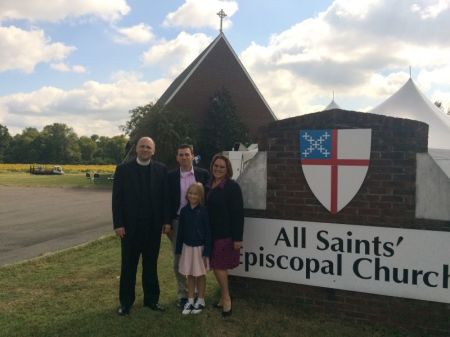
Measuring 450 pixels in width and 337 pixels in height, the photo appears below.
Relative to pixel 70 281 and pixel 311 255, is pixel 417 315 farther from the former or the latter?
pixel 70 281

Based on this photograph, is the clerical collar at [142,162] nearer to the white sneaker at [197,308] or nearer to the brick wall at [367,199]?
the brick wall at [367,199]

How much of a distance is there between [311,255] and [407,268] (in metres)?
0.98

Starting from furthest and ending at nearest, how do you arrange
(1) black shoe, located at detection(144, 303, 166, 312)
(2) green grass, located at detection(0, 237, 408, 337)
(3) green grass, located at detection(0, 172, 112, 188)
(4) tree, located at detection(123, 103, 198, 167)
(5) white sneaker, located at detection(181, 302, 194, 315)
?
1. (3) green grass, located at detection(0, 172, 112, 188)
2. (4) tree, located at detection(123, 103, 198, 167)
3. (1) black shoe, located at detection(144, 303, 166, 312)
4. (5) white sneaker, located at detection(181, 302, 194, 315)
5. (2) green grass, located at detection(0, 237, 408, 337)

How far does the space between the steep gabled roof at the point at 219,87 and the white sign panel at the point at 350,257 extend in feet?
88.1

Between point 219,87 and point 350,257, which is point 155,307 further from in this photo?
point 219,87

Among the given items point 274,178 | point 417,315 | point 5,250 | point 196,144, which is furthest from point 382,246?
point 196,144

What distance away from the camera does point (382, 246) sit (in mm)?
4582

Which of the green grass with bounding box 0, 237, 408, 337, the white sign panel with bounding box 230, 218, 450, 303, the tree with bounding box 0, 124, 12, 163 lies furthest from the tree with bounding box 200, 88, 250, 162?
the tree with bounding box 0, 124, 12, 163

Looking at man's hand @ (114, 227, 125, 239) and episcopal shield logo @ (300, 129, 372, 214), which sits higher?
episcopal shield logo @ (300, 129, 372, 214)

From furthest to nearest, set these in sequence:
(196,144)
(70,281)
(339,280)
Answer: (196,144) < (70,281) < (339,280)

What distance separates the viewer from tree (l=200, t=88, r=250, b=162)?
31031 mm

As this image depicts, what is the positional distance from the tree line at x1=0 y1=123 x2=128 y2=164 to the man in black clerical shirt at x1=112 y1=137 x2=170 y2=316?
8168 cm

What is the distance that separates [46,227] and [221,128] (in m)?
20.1

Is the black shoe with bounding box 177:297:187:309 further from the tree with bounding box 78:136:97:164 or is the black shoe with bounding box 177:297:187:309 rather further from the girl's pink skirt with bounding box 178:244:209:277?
the tree with bounding box 78:136:97:164
